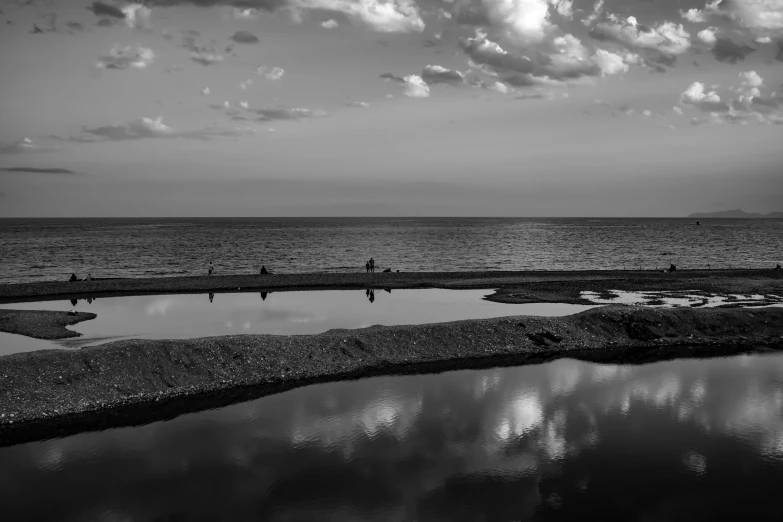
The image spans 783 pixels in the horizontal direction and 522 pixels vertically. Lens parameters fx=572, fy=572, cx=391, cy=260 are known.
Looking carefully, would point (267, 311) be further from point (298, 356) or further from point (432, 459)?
point (432, 459)

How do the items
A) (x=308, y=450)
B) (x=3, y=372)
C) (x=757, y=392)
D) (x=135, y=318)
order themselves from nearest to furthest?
(x=308, y=450) → (x=3, y=372) → (x=757, y=392) → (x=135, y=318)

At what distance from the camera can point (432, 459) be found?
68.1 feet

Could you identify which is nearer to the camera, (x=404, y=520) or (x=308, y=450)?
(x=404, y=520)

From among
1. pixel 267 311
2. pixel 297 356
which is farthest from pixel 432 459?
pixel 267 311

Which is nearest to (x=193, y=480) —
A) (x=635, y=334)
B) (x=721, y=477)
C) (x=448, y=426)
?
(x=448, y=426)

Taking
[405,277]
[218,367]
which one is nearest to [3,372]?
[218,367]

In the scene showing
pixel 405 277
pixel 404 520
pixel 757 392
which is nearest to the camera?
pixel 404 520

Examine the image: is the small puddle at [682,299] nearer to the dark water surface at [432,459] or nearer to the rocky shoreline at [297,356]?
the rocky shoreline at [297,356]

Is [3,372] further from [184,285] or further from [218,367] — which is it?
[184,285]

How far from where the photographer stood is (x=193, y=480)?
760 inches

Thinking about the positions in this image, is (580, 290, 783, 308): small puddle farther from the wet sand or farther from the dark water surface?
the dark water surface

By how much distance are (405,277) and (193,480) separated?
52.2 metres

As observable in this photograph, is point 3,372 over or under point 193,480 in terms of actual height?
over

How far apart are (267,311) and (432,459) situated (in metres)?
29.7
